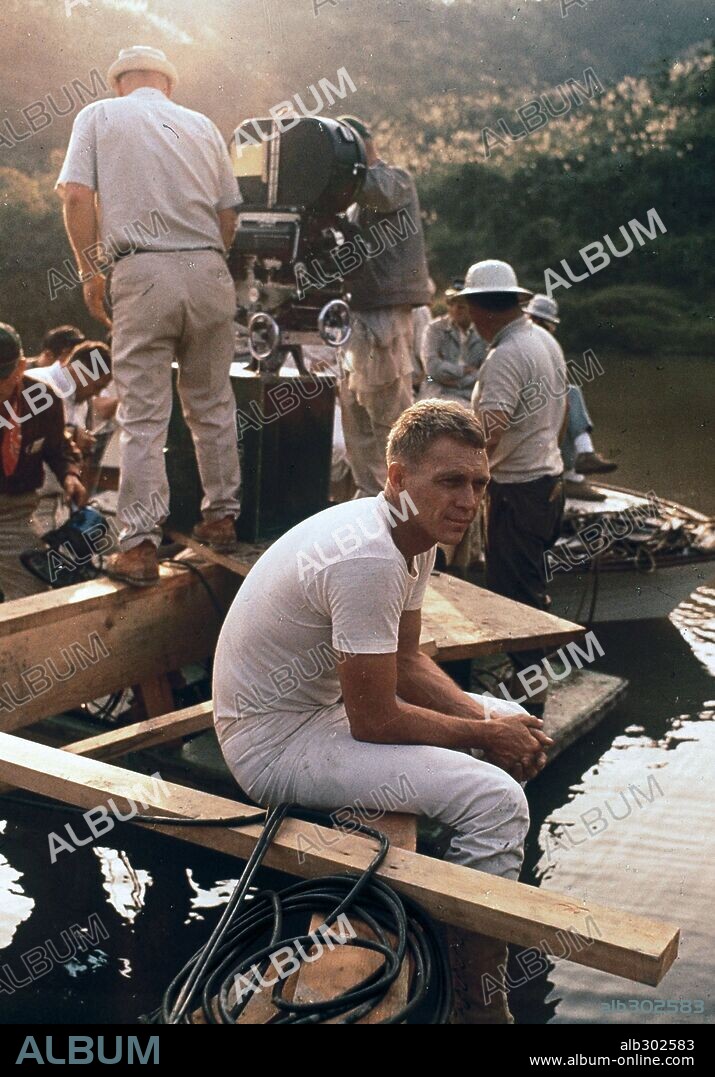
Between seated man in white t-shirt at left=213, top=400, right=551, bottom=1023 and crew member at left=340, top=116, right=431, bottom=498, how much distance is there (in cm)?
324

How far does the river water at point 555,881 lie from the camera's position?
383 cm

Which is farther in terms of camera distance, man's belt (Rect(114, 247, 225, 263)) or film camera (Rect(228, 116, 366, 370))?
film camera (Rect(228, 116, 366, 370))

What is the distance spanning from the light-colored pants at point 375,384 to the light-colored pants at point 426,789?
343 cm

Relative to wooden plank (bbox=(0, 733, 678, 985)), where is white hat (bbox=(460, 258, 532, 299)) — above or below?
above

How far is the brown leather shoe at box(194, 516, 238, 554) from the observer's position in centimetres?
528

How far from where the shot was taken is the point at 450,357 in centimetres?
890

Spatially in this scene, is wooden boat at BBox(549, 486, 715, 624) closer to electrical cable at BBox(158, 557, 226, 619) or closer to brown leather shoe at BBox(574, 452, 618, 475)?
brown leather shoe at BBox(574, 452, 618, 475)

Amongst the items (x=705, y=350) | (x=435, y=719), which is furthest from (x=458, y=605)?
(x=705, y=350)

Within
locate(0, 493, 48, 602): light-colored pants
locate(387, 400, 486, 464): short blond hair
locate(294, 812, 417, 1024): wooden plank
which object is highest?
locate(0, 493, 48, 602): light-colored pants

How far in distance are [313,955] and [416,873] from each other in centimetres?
35

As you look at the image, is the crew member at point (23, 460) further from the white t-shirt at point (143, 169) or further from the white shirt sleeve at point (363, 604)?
the white shirt sleeve at point (363, 604)

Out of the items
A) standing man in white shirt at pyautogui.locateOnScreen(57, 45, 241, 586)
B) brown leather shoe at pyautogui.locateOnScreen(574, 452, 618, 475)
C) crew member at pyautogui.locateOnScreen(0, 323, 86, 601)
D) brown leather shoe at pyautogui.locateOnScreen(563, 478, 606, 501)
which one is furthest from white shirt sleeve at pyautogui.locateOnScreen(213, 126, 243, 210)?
brown leather shoe at pyautogui.locateOnScreen(574, 452, 618, 475)

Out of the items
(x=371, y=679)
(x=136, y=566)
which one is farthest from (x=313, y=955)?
(x=136, y=566)

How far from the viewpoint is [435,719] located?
3127 millimetres
